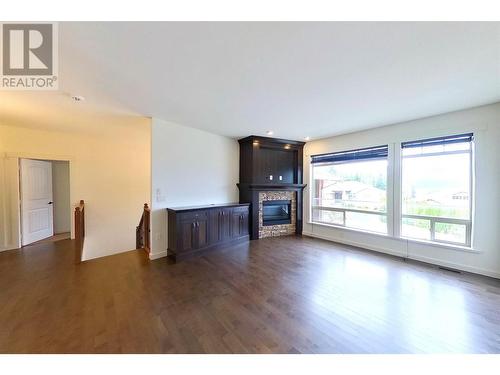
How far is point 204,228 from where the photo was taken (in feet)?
13.1

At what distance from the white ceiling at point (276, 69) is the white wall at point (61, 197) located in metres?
2.99

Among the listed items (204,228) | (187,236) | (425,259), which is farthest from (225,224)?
(425,259)

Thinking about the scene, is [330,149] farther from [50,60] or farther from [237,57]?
[50,60]

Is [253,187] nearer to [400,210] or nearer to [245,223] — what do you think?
[245,223]

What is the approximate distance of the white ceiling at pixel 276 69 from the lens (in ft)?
4.94

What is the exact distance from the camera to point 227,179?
5.04m

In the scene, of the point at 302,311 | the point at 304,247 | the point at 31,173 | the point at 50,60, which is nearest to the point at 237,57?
the point at 50,60

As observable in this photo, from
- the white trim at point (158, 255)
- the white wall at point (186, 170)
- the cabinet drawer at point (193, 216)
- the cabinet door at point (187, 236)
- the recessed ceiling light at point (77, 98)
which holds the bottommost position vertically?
the white trim at point (158, 255)

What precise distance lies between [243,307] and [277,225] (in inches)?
129

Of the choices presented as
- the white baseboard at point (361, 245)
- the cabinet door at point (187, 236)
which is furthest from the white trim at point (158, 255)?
the white baseboard at point (361, 245)

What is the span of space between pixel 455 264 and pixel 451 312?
1699 millimetres

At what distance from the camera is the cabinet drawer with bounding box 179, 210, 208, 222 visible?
3666 mm

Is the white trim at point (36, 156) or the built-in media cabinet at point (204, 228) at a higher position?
the white trim at point (36, 156)

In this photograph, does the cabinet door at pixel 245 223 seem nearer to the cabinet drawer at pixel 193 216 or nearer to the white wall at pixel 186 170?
the white wall at pixel 186 170
